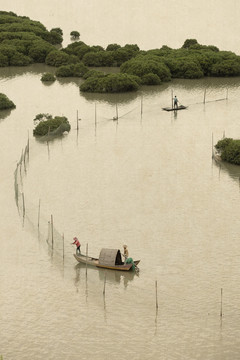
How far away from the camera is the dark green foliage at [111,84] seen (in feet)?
188

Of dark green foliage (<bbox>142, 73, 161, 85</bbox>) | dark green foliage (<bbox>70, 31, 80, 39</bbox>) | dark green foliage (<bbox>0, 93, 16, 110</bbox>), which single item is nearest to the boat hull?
dark green foliage (<bbox>0, 93, 16, 110</bbox>)

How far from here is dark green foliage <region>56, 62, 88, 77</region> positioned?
210 feet

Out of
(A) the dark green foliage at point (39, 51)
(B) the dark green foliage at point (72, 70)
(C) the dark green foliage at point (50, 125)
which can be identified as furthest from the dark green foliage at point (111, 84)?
(A) the dark green foliage at point (39, 51)

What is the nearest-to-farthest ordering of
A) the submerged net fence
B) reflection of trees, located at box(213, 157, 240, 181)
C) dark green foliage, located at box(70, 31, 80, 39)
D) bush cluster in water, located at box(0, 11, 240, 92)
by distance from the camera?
1. the submerged net fence
2. reflection of trees, located at box(213, 157, 240, 181)
3. bush cluster in water, located at box(0, 11, 240, 92)
4. dark green foliage, located at box(70, 31, 80, 39)

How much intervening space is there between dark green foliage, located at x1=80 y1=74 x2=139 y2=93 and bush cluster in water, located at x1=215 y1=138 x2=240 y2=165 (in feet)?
50.7

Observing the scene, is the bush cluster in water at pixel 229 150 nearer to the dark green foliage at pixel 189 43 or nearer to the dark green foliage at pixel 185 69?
the dark green foliage at pixel 185 69

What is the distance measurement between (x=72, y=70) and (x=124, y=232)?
3236cm

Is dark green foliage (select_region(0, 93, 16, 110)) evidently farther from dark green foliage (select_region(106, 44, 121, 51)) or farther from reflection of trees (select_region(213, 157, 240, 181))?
dark green foliage (select_region(106, 44, 121, 51))

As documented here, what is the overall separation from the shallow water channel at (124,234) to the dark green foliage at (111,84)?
2900 millimetres

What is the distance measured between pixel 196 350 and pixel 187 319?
1.79m

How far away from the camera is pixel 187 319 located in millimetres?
27109

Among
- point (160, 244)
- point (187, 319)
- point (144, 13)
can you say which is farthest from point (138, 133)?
point (144, 13)

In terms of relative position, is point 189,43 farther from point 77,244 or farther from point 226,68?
point 77,244

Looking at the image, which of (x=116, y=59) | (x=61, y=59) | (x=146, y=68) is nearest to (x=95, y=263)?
(x=146, y=68)
